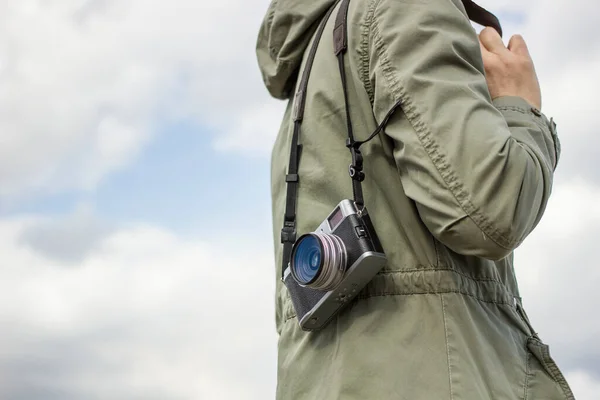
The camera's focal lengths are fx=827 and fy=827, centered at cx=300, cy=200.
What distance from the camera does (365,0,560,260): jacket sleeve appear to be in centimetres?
241

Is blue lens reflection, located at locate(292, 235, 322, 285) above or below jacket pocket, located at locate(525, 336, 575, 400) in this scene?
above

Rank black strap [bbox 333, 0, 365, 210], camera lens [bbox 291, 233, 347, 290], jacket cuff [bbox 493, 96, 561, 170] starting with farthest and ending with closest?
1. jacket cuff [bbox 493, 96, 561, 170]
2. black strap [bbox 333, 0, 365, 210]
3. camera lens [bbox 291, 233, 347, 290]

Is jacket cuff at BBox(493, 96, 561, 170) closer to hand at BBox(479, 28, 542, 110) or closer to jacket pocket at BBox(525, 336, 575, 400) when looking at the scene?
hand at BBox(479, 28, 542, 110)

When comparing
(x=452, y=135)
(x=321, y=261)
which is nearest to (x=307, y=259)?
(x=321, y=261)

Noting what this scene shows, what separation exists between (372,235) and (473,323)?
16.5 inches

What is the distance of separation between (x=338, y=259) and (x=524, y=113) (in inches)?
32.8

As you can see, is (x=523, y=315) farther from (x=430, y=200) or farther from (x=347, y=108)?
(x=347, y=108)

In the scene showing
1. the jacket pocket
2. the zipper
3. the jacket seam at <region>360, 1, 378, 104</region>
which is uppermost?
the jacket seam at <region>360, 1, 378, 104</region>

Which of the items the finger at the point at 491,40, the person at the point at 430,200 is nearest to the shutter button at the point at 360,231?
the person at the point at 430,200

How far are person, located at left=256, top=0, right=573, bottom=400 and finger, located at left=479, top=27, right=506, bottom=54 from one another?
0.16 ft

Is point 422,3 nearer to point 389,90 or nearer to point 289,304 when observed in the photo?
point 389,90

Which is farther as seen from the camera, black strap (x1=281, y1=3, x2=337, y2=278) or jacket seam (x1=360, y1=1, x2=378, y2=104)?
black strap (x1=281, y1=3, x2=337, y2=278)

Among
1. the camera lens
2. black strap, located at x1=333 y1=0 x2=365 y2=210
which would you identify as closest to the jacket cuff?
black strap, located at x1=333 y1=0 x2=365 y2=210

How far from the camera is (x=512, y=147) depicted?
244 centimetres
